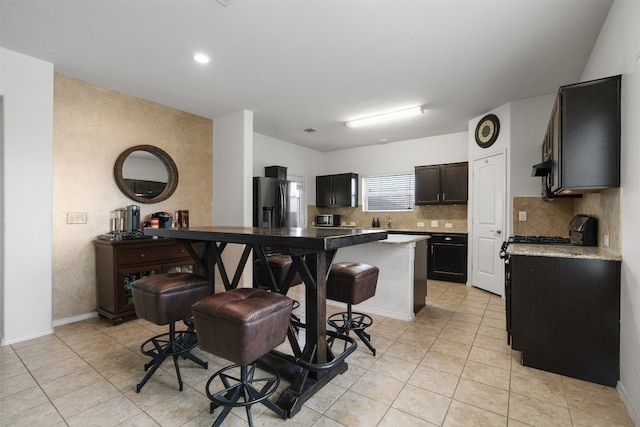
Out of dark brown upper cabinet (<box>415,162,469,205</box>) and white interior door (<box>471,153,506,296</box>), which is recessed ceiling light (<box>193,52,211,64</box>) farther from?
dark brown upper cabinet (<box>415,162,469,205</box>)

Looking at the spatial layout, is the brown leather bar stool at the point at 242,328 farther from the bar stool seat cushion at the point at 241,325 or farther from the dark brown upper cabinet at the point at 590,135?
the dark brown upper cabinet at the point at 590,135

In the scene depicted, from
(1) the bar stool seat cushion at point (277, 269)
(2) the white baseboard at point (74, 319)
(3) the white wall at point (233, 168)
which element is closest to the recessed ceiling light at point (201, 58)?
(3) the white wall at point (233, 168)

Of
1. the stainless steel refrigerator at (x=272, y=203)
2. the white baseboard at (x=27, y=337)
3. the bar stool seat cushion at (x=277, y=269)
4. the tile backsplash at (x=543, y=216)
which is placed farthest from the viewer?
the stainless steel refrigerator at (x=272, y=203)

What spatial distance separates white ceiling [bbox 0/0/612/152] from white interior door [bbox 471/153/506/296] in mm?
964

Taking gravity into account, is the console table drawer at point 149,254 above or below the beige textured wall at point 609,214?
below

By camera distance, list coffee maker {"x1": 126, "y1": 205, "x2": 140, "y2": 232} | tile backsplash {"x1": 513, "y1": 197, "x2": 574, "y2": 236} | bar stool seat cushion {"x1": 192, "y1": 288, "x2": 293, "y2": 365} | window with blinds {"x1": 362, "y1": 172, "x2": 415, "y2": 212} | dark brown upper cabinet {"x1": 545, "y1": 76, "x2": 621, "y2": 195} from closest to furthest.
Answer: bar stool seat cushion {"x1": 192, "y1": 288, "x2": 293, "y2": 365} < dark brown upper cabinet {"x1": 545, "y1": 76, "x2": 621, "y2": 195} < coffee maker {"x1": 126, "y1": 205, "x2": 140, "y2": 232} < tile backsplash {"x1": 513, "y1": 197, "x2": 574, "y2": 236} < window with blinds {"x1": 362, "y1": 172, "x2": 415, "y2": 212}

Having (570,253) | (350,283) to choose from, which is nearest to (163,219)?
(350,283)

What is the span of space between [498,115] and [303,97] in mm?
2883

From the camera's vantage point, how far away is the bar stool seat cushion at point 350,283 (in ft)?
8.00

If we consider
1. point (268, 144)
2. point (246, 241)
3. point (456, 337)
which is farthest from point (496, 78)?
point (268, 144)

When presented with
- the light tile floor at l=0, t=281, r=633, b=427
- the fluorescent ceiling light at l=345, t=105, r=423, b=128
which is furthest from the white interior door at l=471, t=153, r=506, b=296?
the light tile floor at l=0, t=281, r=633, b=427

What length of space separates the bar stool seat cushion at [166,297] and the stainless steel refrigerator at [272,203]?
278 centimetres

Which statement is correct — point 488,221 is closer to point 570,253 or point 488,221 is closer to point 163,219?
point 570,253

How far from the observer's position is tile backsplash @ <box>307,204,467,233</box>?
19.1 feet
